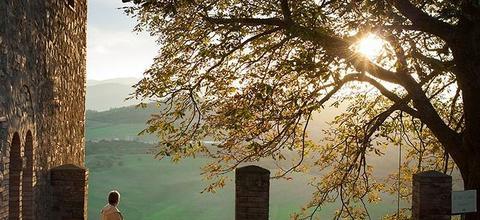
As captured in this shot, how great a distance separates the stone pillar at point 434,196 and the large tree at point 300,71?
0.82 m

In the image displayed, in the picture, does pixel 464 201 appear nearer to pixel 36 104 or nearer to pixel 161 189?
pixel 36 104

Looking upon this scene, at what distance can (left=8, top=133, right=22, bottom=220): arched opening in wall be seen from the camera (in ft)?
33.0

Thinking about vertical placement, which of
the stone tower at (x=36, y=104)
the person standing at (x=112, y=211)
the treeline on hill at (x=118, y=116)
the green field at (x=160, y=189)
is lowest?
the green field at (x=160, y=189)

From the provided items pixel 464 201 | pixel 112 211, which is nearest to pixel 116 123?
pixel 112 211

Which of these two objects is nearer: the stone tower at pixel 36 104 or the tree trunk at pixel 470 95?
the stone tower at pixel 36 104

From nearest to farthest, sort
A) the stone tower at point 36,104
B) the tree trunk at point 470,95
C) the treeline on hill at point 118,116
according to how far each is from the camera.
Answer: the stone tower at point 36,104
the tree trunk at point 470,95
the treeline on hill at point 118,116

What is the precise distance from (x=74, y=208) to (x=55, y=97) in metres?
2.60

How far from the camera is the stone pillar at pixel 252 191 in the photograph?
954cm

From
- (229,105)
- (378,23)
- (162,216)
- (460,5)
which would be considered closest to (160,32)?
(229,105)

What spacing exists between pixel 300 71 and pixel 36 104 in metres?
4.54

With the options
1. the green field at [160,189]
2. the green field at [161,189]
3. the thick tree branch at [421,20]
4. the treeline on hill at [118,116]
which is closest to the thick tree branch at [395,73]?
the thick tree branch at [421,20]

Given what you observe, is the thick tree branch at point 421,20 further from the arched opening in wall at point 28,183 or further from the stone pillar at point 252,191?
the arched opening in wall at point 28,183

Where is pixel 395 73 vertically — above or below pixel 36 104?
above

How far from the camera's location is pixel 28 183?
1064 centimetres
